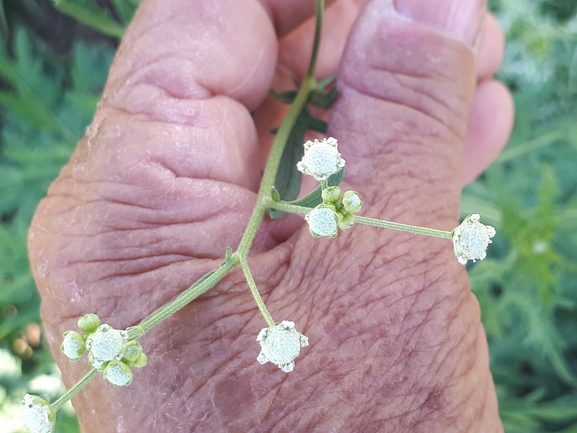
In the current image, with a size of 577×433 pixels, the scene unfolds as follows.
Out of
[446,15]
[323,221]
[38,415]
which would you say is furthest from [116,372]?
[446,15]

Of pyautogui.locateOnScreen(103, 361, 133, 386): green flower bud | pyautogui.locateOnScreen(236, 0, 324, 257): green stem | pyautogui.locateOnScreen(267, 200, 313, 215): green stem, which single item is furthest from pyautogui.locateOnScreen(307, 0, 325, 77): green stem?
pyautogui.locateOnScreen(103, 361, 133, 386): green flower bud

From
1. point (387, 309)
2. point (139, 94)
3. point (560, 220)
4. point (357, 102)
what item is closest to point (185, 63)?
point (139, 94)

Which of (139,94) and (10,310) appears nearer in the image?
(139,94)

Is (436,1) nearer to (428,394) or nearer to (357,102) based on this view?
(357,102)

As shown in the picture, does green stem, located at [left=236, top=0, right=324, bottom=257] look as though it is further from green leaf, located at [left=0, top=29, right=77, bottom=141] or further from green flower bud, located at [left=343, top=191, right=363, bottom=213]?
green leaf, located at [left=0, top=29, right=77, bottom=141]

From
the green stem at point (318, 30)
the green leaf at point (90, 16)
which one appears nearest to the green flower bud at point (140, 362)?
the green stem at point (318, 30)
